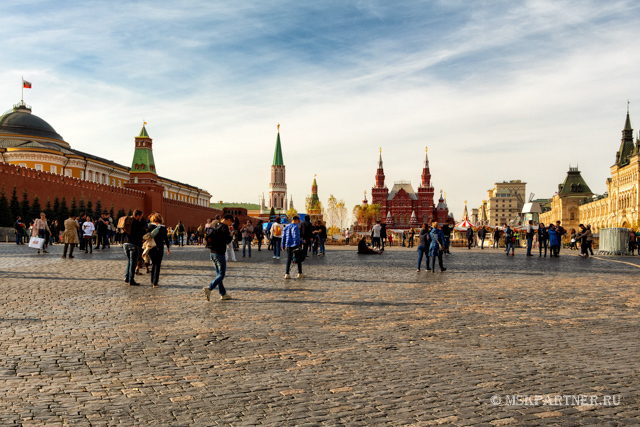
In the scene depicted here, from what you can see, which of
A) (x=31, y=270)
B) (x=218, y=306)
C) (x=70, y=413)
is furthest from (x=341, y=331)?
(x=31, y=270)

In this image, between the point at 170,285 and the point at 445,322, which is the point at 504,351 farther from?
the point at 170,285

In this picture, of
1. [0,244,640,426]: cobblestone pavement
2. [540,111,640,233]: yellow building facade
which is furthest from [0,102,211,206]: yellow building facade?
[540,111,640,233]: yellow building facade

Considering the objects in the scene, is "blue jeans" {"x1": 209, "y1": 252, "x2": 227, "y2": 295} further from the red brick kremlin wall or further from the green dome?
the green dome

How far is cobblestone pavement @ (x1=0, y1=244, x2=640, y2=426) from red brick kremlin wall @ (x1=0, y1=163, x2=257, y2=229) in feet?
87.9

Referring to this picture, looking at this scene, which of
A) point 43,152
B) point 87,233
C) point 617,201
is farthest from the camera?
point 617,201

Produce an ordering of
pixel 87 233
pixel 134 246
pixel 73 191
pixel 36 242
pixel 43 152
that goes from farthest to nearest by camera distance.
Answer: pixel 43 152 → pixel 73 191 → pixel 87 233 → pixel 36 242 → pixel 134 246

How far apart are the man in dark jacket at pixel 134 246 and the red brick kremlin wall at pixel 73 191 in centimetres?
2287

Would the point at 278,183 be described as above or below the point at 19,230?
above

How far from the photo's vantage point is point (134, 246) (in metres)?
11.7

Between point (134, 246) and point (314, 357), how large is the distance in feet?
23.9

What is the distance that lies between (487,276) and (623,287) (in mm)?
3206

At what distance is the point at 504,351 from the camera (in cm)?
568

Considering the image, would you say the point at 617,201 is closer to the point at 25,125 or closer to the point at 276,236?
the point at 25,125

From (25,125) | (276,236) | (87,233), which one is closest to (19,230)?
(87,233)
